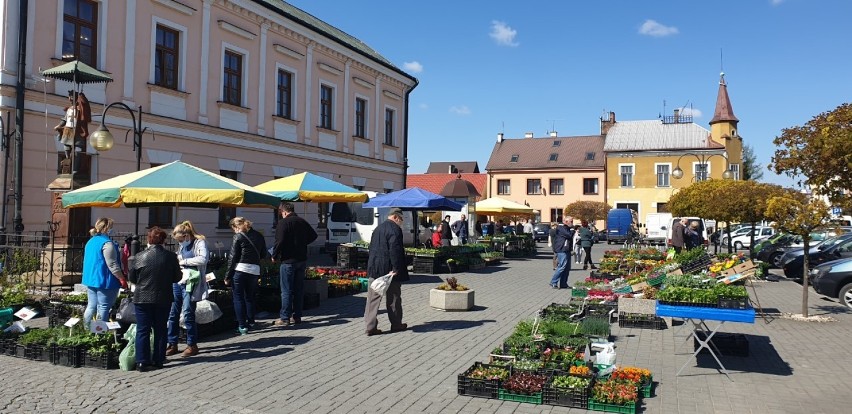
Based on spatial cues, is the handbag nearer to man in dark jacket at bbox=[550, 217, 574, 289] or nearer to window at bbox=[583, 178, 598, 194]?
man in dark jacket at bbox=[550, 217, 574, 289]

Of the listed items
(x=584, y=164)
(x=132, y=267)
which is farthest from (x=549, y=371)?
(x=584, y=164)

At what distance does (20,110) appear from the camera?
14.1 metres

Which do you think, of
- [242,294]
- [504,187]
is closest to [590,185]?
[504,187]

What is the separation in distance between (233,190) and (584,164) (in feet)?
162

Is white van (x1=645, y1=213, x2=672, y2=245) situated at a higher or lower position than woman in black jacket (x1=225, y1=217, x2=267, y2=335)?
higher

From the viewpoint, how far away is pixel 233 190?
Result: 967 centimetres

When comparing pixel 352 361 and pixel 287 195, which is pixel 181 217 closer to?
pixel 287 195

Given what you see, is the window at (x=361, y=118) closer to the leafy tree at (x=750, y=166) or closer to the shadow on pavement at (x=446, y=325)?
the shadow on pavement at (x=446, y=325)

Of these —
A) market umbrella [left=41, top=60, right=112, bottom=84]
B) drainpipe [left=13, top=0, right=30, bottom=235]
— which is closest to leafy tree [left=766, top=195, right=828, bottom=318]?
market umbrella [left=41, top=60, right=112, bottom=84]

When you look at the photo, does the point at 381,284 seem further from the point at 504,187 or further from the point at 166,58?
the point at 504,187

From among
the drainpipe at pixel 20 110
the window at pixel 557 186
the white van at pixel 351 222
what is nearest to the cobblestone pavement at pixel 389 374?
the drainpipe at pixel 20 110

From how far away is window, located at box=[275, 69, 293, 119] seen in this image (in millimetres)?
22748

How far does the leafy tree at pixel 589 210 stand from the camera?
5041cm

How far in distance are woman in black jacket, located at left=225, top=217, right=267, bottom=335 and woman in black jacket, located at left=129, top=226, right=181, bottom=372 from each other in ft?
5.95
